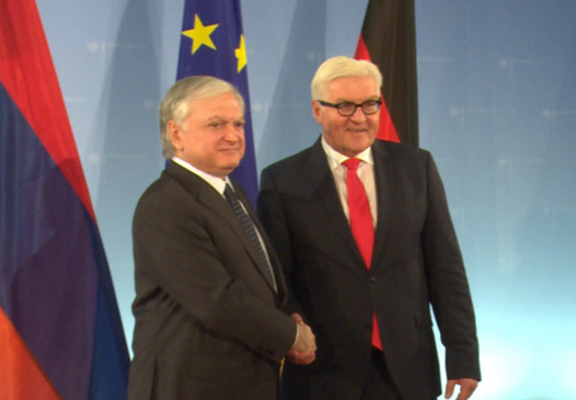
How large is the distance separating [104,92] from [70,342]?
1206mm

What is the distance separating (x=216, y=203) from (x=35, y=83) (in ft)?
3.47

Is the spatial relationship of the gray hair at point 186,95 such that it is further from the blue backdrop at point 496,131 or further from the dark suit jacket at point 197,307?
the blue backdrop at point 496,131

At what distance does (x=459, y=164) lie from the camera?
10.5ft

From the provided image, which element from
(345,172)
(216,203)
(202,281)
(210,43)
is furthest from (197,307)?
(210,43)

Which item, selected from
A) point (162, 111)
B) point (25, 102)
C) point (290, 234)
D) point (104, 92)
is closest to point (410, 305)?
point (290, 234)

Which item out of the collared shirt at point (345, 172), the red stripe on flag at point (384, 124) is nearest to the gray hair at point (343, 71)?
the collared shirt at point (345, 172)

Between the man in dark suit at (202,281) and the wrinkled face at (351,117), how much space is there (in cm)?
32

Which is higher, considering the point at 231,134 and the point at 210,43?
the point at 210,43

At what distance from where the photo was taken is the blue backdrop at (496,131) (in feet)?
10.1

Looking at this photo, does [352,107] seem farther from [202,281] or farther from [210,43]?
[210,43]

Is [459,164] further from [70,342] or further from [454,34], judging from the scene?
[70,342]

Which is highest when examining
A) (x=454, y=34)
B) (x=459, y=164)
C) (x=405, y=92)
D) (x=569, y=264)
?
(x=454, y=34)

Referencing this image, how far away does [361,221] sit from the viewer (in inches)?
69.4

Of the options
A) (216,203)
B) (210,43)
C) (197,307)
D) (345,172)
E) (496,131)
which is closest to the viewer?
(197,307)
